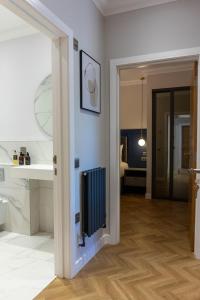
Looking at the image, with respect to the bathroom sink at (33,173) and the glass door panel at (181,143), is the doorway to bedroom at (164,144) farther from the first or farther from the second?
the bathroom sink at (33,173)

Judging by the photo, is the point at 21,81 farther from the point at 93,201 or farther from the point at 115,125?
the point at 93,201

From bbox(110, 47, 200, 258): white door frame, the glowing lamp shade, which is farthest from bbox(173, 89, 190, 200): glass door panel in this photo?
bbox(110, 47, 200, 258): white door frame

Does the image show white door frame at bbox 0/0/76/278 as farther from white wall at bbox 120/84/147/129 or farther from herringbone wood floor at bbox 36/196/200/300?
white wall at bbox 120/84/147/129

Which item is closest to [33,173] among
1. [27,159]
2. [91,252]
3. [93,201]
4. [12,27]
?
[27,159]

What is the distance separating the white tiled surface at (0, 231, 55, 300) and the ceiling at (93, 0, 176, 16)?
107 inches

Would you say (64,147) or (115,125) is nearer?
(64,147)

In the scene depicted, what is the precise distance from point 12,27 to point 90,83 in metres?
1.49

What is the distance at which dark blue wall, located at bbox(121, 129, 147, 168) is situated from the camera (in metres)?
5.52

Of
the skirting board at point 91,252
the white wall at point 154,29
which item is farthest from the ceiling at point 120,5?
the skirting board at point 91,252

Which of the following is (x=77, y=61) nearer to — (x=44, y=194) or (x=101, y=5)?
(x=101, y=5)

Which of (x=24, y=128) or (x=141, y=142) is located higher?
(x=24, y=128)

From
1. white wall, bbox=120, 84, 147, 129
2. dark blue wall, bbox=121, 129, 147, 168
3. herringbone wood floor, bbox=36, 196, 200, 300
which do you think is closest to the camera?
herringbone wood floor, bbox=36, 196, 200, 300

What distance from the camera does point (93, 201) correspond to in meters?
2.38

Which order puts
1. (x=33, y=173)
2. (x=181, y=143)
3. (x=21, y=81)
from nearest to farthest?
1. (x=33, y=173)
2. (x=21, y=81)
3. (x=181, y=143)
